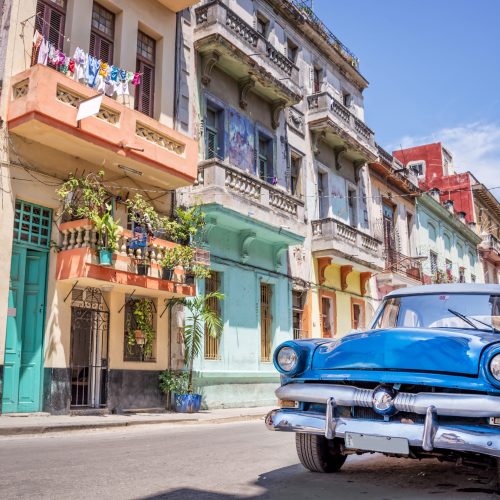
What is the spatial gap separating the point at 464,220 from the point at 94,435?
1341 inches

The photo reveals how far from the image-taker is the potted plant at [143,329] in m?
14.0

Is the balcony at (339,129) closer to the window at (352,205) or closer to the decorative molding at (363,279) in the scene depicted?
the window at (352,205)

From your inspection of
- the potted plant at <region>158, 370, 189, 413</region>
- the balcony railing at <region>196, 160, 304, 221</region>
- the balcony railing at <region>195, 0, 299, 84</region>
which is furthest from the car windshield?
the balcony railing at <region>195, 0, 299, 84</region>

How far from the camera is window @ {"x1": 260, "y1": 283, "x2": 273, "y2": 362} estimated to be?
1841 centimetres

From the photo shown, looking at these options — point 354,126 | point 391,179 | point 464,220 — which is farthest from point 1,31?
point 464,220

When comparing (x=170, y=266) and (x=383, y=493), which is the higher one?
(x=170, y=266)

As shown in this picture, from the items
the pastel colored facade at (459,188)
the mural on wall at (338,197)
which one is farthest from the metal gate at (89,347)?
the pastel colored facade at (459,188)

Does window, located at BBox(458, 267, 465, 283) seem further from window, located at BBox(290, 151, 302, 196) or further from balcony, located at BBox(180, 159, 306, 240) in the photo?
balcony, located at BBox(180, 159, 306, 240)

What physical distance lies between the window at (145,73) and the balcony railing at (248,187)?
2044mm

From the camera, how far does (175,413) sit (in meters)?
13.6

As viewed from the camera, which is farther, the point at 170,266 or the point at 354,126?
the point at 354,126

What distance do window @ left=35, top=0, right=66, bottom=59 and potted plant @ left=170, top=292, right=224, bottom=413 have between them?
6366 millimetres

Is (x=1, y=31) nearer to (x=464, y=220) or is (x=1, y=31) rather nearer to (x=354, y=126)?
(x=354, y=126)

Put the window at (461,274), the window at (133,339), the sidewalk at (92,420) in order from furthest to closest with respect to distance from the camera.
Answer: the window at (461,274) → the window at (133,339) → the sidewalk at (92,420)
